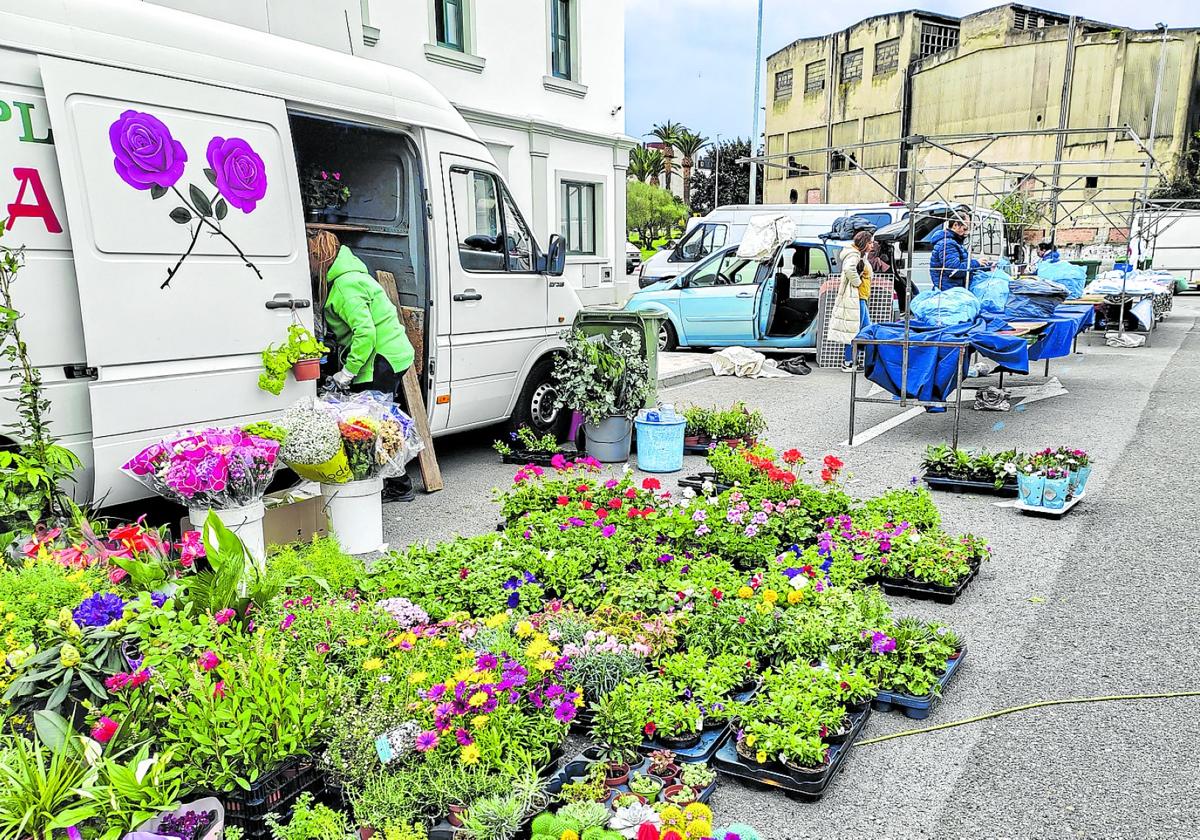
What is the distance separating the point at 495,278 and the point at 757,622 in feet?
14.1

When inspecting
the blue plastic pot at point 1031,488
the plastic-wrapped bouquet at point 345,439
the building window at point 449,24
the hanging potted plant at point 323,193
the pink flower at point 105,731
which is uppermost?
the building window at point 449,24

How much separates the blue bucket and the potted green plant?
9.70 feet

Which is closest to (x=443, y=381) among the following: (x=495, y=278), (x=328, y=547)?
(x=495, y=278)

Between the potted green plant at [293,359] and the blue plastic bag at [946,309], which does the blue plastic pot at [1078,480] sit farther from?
the potted green plant at [293,359]

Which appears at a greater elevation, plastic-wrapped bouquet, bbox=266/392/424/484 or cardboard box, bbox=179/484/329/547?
plastic-wrapped bouquet, bbox=266/392/424/484

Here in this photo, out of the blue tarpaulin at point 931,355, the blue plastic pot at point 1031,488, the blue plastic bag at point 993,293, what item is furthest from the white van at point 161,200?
the blue plastic bag at point 993,293

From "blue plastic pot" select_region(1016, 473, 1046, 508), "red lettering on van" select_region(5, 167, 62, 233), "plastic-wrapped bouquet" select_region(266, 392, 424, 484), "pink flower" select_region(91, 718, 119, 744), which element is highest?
"red lettering on van" select_region(5, 167, 62, 233)

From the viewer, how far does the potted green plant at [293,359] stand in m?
5.39

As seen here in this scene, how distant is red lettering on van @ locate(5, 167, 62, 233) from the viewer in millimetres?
4227

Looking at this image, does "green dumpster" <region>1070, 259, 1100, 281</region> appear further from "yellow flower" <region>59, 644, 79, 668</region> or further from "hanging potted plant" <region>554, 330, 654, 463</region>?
"yellow flower" <region>59, 644, 79, 668</region>

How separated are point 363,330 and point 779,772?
4.26 meters

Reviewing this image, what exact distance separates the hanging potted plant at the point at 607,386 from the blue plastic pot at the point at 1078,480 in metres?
3.52

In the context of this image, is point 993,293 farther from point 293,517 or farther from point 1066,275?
point 293,517

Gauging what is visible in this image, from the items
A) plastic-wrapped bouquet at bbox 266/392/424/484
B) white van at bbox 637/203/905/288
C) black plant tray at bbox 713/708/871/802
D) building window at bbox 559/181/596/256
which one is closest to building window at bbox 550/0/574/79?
building window at bbox 559/181/596/256
